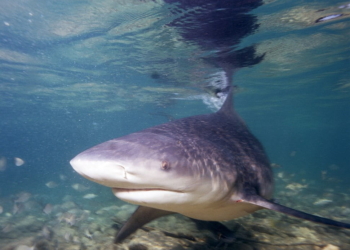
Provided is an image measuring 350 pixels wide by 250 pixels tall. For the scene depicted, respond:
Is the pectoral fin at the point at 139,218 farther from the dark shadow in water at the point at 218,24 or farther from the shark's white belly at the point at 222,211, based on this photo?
the dark shadow in water at the point at 218,24

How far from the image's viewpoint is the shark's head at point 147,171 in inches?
81.6

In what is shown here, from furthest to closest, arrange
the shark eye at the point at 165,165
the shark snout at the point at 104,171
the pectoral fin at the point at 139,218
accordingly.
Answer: the pectoral fin at the point at 139,218
the shark eye at the point at 165,165
the shark snout at the point at 104,171

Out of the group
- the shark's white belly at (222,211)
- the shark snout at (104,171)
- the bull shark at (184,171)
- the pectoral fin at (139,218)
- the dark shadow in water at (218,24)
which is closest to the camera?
the shark snout at (104,171)

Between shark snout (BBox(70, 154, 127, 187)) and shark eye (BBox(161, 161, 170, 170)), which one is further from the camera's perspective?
shark eye (BBox(161, 161, 170, 170))

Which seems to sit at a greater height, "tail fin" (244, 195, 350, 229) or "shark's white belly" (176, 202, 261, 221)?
"tail fin" (244, 195, 350, 229)

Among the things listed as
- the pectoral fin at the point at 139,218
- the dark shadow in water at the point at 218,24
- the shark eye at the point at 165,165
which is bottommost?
the pectoral fin at the point at 139,218

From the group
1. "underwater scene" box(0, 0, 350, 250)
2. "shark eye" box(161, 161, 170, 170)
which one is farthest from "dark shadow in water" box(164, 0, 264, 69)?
"shark eye" box(161, 161, 170, 170)

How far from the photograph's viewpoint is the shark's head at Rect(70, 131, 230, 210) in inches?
81.6

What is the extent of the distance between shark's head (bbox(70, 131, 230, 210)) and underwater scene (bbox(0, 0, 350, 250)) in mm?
13

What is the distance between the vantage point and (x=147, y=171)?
2131mm

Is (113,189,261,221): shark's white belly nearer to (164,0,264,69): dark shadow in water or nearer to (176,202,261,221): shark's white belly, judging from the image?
(176,202,261,221): shark's white belly

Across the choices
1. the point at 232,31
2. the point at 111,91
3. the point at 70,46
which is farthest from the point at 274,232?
the point at 111,91

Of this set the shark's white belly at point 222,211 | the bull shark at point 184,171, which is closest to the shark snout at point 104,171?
the bull shark at point 184,171

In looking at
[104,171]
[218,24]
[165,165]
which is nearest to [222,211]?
[165,165]
